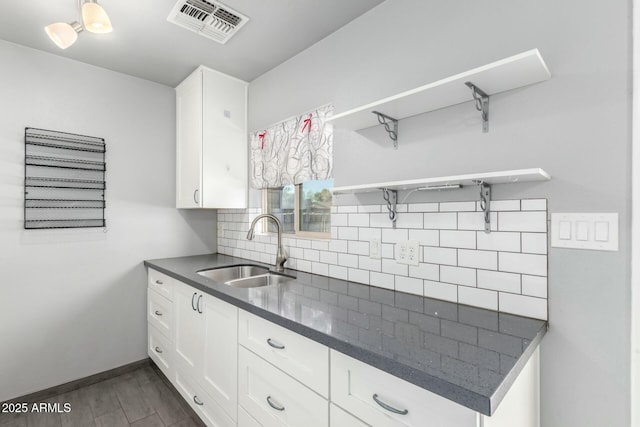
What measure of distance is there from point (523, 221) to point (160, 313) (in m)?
2.43

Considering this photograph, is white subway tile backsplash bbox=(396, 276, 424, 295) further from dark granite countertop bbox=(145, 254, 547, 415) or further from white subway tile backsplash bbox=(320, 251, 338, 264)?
white subway tile backsplash bbox=(320, 251, 338, 264)

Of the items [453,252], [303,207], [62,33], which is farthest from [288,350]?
[62,33]

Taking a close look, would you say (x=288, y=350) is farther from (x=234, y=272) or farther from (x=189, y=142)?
(x=189, y=142)

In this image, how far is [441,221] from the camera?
1.47 metres

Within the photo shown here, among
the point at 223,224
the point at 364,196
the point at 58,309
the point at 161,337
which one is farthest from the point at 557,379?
the point at 58,309

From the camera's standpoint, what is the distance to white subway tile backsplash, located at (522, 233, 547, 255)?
119cm

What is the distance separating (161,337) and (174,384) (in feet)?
1.25

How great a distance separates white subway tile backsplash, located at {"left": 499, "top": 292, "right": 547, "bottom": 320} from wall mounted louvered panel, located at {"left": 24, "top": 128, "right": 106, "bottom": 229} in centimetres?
270

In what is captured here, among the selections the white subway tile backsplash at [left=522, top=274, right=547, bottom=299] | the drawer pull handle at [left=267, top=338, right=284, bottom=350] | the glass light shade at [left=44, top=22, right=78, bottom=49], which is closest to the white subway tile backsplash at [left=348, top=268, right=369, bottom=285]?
the drawer pull handle at [left=267, top=338, right=284, bottom=350]

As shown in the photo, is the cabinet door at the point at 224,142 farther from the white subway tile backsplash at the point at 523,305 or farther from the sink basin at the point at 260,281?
the white subway tile backsplash at the point at 523,305

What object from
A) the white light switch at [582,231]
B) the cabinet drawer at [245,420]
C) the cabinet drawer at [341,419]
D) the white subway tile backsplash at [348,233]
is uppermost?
the white light switch at [582,231]

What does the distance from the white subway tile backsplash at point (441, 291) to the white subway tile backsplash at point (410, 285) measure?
0.03m

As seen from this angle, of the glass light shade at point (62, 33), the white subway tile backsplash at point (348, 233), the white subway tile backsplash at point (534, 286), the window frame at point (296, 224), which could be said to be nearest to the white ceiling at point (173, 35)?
the glass light shade at point (62, 33)

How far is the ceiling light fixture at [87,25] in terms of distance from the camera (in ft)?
4.73
